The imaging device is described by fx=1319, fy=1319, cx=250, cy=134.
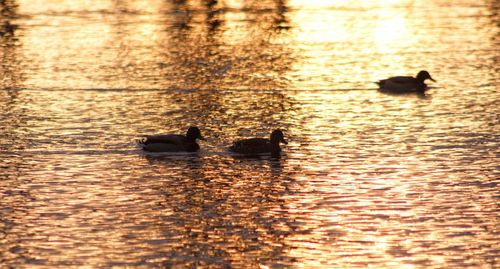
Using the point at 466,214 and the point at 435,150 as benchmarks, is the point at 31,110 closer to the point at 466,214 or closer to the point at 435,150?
the point at 435,150

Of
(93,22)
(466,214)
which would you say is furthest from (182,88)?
(93,22)

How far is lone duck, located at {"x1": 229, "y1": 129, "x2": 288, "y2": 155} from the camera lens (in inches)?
1153

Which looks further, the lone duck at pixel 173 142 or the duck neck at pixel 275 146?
the duck neck at pixel 275 146

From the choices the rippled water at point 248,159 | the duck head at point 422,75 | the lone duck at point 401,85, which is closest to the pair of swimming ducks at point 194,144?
the rippled water at point 248,159

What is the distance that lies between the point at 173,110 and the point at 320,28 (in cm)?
2415

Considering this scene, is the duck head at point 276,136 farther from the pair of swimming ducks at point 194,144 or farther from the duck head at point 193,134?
the duck head at point 193,134

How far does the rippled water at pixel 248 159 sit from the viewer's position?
2161 cm

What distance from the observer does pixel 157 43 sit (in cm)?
5191

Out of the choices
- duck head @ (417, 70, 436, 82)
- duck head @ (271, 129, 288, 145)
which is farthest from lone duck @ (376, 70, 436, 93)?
duck head @ (271, 129, 288, 145)

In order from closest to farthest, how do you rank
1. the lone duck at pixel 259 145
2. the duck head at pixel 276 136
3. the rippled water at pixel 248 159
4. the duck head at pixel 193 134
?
1. the rippled water at pixel 248 159
2. the lone duck at pixel 259 145
3. the duck head at pixel 193 134
4. the duck head at pixel 276 136

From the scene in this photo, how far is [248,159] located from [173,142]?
1738mm

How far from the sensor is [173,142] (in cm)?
2944

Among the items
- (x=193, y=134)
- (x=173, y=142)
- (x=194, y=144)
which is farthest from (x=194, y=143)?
(x=173, y=142)

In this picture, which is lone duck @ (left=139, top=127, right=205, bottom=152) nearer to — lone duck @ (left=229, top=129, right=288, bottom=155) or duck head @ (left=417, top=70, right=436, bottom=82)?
lone duck @ (left=229, top=129, right=288, bottom=155)
